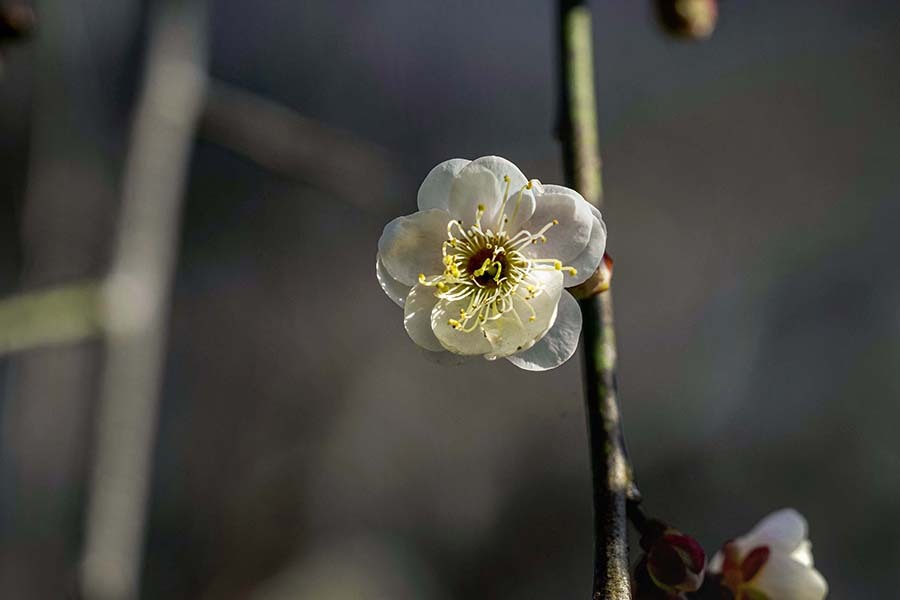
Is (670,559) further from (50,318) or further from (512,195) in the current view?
(50,318)

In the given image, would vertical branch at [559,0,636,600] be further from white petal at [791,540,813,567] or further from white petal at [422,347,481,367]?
white petal at [791,540,813,567]

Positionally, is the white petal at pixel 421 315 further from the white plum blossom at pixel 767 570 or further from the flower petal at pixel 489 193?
the white plum blossom at pixel 767 570

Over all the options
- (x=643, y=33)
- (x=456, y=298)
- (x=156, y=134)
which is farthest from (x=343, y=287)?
(x=456, y=298)

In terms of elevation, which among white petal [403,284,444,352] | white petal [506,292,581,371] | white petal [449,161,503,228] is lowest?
white petal [506,292,581,371]

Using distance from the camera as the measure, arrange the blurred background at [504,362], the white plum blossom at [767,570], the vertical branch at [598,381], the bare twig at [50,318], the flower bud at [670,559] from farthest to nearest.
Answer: the blurred background at [504,362], the bare twig at [50,318], the white plum blossom at [767,570], the flower bud at [670,559], the vertical branch at [598,381]

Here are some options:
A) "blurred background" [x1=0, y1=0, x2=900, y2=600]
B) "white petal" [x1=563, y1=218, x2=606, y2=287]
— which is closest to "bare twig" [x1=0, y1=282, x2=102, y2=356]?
"white petal" [x1=563, y1=218, x2=606, y2=287]

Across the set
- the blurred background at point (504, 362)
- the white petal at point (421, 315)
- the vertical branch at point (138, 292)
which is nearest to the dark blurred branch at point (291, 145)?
the vertical branch at point (138, 292)
